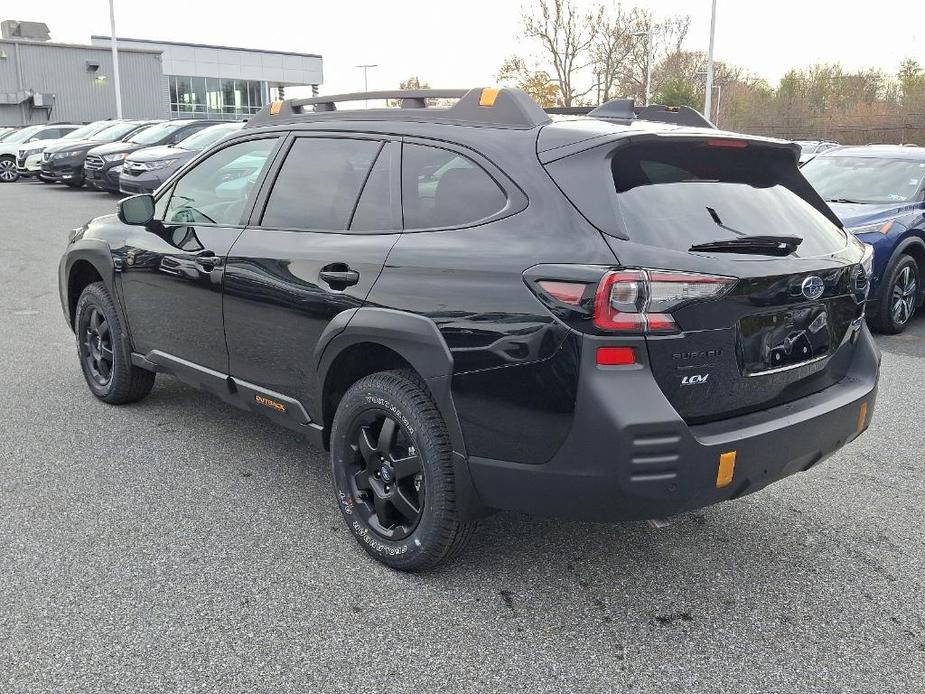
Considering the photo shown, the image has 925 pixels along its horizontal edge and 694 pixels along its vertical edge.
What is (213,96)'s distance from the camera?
2314 inches

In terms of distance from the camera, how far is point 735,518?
372 cm

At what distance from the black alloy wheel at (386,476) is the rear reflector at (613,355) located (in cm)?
84

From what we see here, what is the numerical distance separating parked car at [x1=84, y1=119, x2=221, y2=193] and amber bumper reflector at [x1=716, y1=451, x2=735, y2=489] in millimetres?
17896

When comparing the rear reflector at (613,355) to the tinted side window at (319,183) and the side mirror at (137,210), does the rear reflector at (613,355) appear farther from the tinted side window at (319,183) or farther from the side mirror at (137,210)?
the side mirror at (137,210)

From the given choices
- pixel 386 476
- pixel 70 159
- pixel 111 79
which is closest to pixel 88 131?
pixel 70 159

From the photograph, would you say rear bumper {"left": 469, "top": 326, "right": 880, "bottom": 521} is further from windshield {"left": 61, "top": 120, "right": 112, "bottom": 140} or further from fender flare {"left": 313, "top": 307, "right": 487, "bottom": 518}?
windshield {"left": 61, "top": 120, "right": 112, "bottom": 140}

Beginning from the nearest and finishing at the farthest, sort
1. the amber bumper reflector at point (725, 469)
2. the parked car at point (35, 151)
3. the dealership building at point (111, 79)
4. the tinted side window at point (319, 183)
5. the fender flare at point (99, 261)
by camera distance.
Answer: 1. the amber bumper reflector at point (725, 469)
2. the tinted side window at point (319, 183)
3. the fender flare at point (99, 261)
4. the parked car at point (35, 151)
5. the dealership building at point (111, 79)

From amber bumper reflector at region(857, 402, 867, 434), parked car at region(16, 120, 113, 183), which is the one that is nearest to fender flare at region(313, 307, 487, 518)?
amber bumper reflector at region(857, 402, 867, 434)

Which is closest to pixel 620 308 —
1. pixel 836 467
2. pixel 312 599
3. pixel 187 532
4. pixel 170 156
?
pixel 312 599

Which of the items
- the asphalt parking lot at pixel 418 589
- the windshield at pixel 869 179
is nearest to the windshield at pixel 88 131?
the windshield at pixel 869 179

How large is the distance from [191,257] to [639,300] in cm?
246

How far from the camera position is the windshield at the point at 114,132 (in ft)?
73.1

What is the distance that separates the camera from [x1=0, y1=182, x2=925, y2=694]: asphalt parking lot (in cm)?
262

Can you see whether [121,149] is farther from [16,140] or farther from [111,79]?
[111,79]
